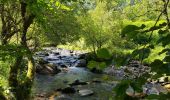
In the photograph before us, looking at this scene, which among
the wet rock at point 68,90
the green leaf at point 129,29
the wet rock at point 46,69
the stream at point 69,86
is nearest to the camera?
the green leaf at point 129,29

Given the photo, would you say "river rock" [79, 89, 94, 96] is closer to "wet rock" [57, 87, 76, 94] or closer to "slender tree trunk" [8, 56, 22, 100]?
"wet rock" [57, 87, 76, 94]

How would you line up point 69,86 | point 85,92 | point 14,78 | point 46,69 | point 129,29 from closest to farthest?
1. point 129,29
2. point 14,78
3. point 85,92
4. point 69,86
5. point 46,69

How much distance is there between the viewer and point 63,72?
3020 cm

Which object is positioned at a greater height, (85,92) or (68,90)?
(68,90)

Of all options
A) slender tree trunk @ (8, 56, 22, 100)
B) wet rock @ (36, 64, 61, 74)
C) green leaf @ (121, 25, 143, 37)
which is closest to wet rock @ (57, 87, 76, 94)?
wet rock @ (36, 64, 61, 74)

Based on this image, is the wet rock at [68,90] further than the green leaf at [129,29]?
Yes

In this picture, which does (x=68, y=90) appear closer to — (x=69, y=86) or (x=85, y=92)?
(x=69, y=86)

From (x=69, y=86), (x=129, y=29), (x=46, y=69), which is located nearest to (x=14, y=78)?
(x=69, y=86)

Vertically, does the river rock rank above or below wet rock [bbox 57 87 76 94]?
below

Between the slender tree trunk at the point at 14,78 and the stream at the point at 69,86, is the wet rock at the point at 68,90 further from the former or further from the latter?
the slender tree trunk at the point at 14,78

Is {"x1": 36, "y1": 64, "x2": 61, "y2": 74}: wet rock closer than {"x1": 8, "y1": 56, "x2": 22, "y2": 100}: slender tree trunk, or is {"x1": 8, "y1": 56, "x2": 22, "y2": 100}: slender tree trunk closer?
{"x1": 8, "y1": 56, "x2": 22, "y2": 100}: slender tree trunk

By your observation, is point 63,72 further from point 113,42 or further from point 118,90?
point 118,90

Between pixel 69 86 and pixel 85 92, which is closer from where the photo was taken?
pixel 85 92

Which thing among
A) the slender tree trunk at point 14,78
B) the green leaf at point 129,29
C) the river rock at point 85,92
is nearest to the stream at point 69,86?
the river rock at point 85,92
